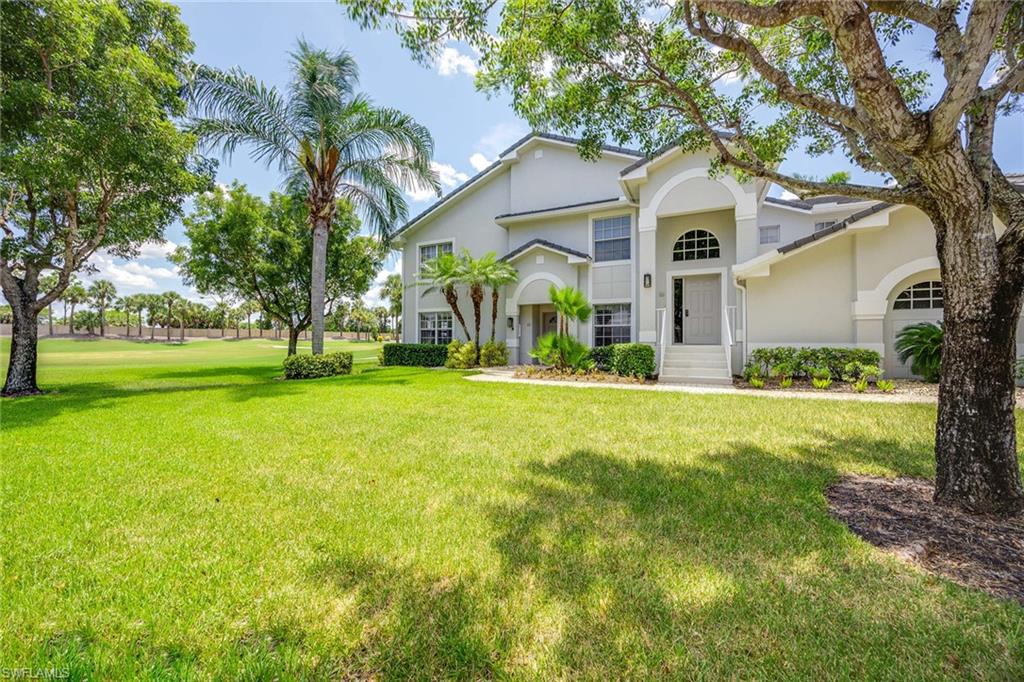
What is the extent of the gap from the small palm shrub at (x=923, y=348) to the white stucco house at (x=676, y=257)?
514mm

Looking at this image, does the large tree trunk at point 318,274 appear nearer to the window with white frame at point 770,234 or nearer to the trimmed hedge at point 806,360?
the trimmed hedge at point 806,360

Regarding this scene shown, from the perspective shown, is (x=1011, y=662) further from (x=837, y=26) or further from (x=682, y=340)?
(x=682, y=340)

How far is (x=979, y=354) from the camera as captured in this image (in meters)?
3.66

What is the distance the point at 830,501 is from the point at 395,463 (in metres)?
4.62

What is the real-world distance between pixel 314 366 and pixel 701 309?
14358 mm

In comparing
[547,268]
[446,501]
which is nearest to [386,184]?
[547,268]

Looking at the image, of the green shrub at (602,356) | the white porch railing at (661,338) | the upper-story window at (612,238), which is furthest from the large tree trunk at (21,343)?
the white porch railing at (661,338)

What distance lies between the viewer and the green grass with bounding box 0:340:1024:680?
6.95 feet

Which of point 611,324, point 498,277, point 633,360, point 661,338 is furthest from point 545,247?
point 633,360

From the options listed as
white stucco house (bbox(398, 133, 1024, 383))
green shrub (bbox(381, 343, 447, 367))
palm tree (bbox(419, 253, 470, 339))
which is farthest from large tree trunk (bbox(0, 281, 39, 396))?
white stucco house (bbox(398, 133, 1024, 383))

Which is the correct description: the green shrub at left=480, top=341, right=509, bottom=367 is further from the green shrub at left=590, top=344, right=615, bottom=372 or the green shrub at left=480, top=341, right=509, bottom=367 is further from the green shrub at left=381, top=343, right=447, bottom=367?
the green shrub at left=590, top=344, right=615, bottom=372

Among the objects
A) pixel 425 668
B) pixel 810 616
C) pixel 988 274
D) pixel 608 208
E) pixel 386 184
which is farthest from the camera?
pixel 608 208

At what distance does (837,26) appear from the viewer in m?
3.39

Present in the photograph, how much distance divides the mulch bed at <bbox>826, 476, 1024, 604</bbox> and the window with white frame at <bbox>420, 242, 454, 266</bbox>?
19.3 meters
